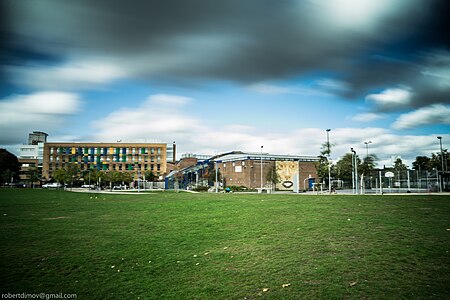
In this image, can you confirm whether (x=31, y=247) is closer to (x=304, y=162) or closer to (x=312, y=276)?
(x=312, y=276)

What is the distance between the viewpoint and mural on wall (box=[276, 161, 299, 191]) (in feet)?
260

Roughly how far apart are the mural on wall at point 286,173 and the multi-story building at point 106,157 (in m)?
61.8

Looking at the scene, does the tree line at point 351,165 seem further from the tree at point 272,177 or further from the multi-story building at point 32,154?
the multi-story building at point 32,154

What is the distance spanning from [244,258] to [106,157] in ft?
425

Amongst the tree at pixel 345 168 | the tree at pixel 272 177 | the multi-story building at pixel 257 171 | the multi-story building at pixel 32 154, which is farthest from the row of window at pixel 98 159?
the tree at pixel 345 168

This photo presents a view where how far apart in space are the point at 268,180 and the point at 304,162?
19155mm

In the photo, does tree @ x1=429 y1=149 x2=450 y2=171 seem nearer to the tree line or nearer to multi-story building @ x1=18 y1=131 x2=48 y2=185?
the tree line

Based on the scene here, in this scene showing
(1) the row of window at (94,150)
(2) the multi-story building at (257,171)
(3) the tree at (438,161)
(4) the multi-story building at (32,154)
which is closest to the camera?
(3) the tree at (438,161)

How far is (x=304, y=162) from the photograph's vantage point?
3408 inches

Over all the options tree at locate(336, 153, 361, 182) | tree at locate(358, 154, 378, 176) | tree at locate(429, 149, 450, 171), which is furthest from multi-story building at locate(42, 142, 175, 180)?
tree at locate(429, 149, 450, 171)

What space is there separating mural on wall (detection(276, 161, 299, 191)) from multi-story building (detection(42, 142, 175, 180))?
61831 mm

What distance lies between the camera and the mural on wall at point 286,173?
7912 cm

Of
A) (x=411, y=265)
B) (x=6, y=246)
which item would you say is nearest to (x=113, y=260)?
(x=6, y=246)

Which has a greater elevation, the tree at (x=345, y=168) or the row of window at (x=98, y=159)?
the row of window at (x=98, y=159)
